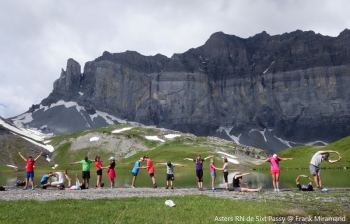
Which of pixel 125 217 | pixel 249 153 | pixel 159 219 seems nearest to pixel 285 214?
pixel 159 219

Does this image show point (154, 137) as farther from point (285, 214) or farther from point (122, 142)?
point (285, 214)

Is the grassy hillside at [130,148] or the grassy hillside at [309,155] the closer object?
the grassy hillside at [309,155]

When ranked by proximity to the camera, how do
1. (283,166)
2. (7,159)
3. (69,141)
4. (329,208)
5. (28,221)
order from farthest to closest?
1. (69,141)
2. (7,159)
3. (283,166)
4. (329,208)
5. (28,221)

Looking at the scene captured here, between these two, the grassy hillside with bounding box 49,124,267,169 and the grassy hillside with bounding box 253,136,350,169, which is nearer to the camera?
the grassy hillside with bounding box 253,136,350,169

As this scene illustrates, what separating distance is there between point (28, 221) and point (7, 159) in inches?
5327

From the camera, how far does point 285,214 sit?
1614cm

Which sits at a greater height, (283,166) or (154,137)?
(154,137)

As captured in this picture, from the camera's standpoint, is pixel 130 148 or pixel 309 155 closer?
pixel 309 155

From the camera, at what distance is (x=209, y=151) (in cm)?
15125

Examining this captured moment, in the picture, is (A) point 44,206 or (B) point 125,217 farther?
(A) point 44,206

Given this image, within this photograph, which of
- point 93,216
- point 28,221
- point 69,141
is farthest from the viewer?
point 69,141

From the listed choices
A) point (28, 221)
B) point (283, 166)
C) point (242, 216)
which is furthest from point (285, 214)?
point (283, 166)

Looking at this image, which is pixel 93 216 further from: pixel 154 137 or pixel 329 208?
pixel 154 137

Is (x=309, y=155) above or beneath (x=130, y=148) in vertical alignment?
beneath
